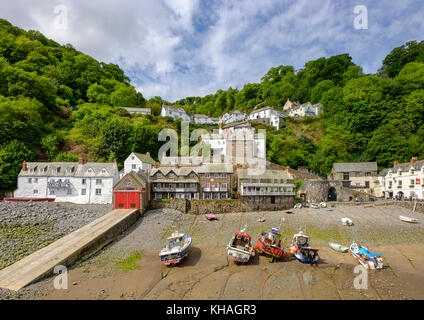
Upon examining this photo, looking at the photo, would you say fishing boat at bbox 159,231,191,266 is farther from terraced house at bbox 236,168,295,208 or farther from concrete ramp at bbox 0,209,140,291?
terraced house at bbox 236,168,295,208

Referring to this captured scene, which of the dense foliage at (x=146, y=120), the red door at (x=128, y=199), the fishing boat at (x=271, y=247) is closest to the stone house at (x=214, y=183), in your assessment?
the red door at (x=128, y=199)

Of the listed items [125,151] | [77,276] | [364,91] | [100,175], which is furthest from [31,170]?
[364,91]

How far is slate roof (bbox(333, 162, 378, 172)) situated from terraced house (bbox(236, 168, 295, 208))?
1641 centimetres

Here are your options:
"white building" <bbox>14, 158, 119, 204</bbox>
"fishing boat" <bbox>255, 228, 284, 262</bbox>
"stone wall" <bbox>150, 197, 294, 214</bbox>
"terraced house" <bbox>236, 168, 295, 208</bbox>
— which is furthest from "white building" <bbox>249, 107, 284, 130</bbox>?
"white building" <bbox>14, 158, 119, 204</bbox>

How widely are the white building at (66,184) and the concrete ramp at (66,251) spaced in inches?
284

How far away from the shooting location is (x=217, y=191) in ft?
105

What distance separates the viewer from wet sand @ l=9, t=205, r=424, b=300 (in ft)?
42.1

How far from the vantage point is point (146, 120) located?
56594mm

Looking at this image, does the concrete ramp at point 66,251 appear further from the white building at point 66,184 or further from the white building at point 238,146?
the white building at point 238,146

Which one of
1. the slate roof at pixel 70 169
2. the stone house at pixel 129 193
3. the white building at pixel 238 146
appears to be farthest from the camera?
the white building at pixel 238 146

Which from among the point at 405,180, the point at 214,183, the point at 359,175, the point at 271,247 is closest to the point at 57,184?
the point at 214,183

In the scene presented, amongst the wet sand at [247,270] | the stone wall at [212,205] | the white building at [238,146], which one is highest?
the white building at [238,146]

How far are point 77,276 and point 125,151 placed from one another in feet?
104

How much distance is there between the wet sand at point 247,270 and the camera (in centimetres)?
1284
